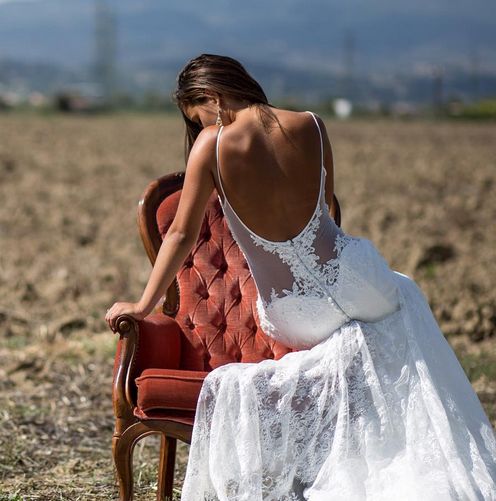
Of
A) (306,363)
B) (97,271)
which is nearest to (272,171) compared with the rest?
(306,363)

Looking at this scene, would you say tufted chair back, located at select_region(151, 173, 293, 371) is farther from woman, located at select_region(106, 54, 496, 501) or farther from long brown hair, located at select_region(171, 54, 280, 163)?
long brown hair, located at select_region(171, 54, 280, 163)

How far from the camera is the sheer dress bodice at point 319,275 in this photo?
3.38 metres

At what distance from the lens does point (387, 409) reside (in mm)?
3332

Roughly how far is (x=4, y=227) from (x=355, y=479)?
8282 millimetres

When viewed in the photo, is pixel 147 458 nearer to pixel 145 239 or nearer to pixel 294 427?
pixel 145 239

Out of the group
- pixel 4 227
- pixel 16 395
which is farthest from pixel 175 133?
pixel 16 395

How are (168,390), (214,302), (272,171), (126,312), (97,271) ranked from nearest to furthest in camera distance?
1. (272,171)
2. (168,390)
3. (126,312)
4. (214,302)
5. (97,271)

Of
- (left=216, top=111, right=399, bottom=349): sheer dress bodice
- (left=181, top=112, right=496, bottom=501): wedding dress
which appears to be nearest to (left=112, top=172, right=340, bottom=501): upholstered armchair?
(left=181, top=112, right=496, bottom=501): wedding dress

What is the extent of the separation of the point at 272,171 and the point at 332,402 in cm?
75

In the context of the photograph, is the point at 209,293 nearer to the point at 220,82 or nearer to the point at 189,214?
the point at 189,214

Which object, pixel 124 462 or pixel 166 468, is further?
pixel 166 468

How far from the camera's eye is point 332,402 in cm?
337

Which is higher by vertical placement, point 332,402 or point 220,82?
point 220,82

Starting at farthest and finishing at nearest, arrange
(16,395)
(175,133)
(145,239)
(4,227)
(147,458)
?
(175,133) < (4,227) < (16,395) < (147,458) < (145,239)
